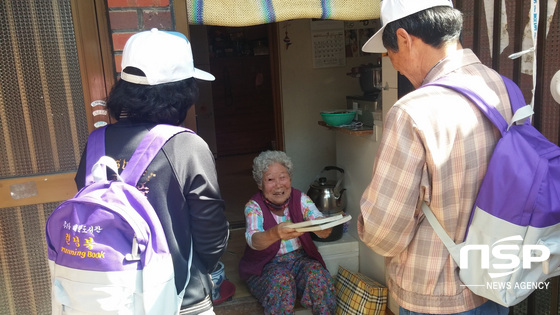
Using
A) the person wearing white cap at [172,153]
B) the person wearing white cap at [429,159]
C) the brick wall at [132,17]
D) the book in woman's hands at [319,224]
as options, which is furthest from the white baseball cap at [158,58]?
the book in woman's hands at [319,224]

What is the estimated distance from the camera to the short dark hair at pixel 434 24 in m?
1.35

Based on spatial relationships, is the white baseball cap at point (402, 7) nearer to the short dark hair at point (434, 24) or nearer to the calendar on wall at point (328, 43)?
the short dark hair at point (434, 24)

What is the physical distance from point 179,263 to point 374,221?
0.64 metres

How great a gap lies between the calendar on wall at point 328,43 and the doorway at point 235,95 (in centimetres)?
259

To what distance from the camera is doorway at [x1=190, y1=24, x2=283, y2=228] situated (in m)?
7.20

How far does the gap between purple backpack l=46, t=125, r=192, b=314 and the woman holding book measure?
1.41 m

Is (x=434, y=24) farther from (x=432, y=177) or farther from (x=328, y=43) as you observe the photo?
(x=328, y=43)

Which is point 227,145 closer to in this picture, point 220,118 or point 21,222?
point 220,118

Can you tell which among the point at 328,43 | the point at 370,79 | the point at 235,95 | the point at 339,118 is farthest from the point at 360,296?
the point at 235,95

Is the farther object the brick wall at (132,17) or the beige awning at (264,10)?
the beige awning at (264,10)

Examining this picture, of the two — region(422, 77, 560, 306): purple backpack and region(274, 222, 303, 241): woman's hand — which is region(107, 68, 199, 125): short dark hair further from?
region(274, 222, 303, 241): woman's hand

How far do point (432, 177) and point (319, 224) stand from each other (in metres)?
1.22

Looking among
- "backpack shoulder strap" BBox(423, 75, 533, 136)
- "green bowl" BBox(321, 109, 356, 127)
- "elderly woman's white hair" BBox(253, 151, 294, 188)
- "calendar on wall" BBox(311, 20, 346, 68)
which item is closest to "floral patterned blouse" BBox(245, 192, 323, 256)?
"elderly woman's white hair" BBox(253, 151, 294, 188)

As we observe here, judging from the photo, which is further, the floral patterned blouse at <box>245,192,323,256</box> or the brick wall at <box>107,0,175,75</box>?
the floral patterned blouse at <box>245,192,323,256</box>
